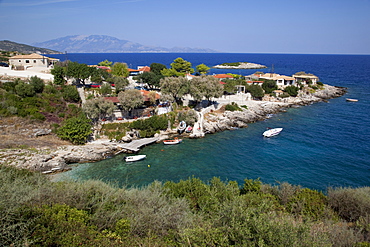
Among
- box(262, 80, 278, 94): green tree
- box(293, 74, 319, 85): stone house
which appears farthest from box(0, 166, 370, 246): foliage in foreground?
box(293, 74, 319, 85): stone house

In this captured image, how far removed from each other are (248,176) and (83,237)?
741 inches

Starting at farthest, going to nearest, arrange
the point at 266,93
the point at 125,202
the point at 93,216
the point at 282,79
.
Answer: the point at 282,79, the point at 266,93, the point at 125,202, the point at 93,216

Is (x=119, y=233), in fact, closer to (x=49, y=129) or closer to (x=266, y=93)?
(x=49, y=129)

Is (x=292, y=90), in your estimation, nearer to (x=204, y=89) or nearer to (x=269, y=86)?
(x=269, y=86)

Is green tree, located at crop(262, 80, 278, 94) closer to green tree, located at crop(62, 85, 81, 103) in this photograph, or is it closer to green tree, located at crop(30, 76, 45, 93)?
green tree, located at crop(62, 85, 81, 103)

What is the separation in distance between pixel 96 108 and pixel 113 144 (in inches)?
263

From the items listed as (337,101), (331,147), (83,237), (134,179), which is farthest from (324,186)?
(337,101)

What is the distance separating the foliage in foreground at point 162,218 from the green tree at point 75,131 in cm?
1421

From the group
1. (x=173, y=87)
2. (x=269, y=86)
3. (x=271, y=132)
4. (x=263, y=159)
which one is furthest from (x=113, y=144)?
(x=269, y=86)

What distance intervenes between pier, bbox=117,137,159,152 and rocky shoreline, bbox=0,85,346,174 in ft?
1.69

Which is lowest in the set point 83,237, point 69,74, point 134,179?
point 134,179

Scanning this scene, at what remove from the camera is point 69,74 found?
43.8 m

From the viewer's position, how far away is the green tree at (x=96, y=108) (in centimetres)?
3403

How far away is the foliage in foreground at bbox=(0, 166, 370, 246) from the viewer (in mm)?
9336
